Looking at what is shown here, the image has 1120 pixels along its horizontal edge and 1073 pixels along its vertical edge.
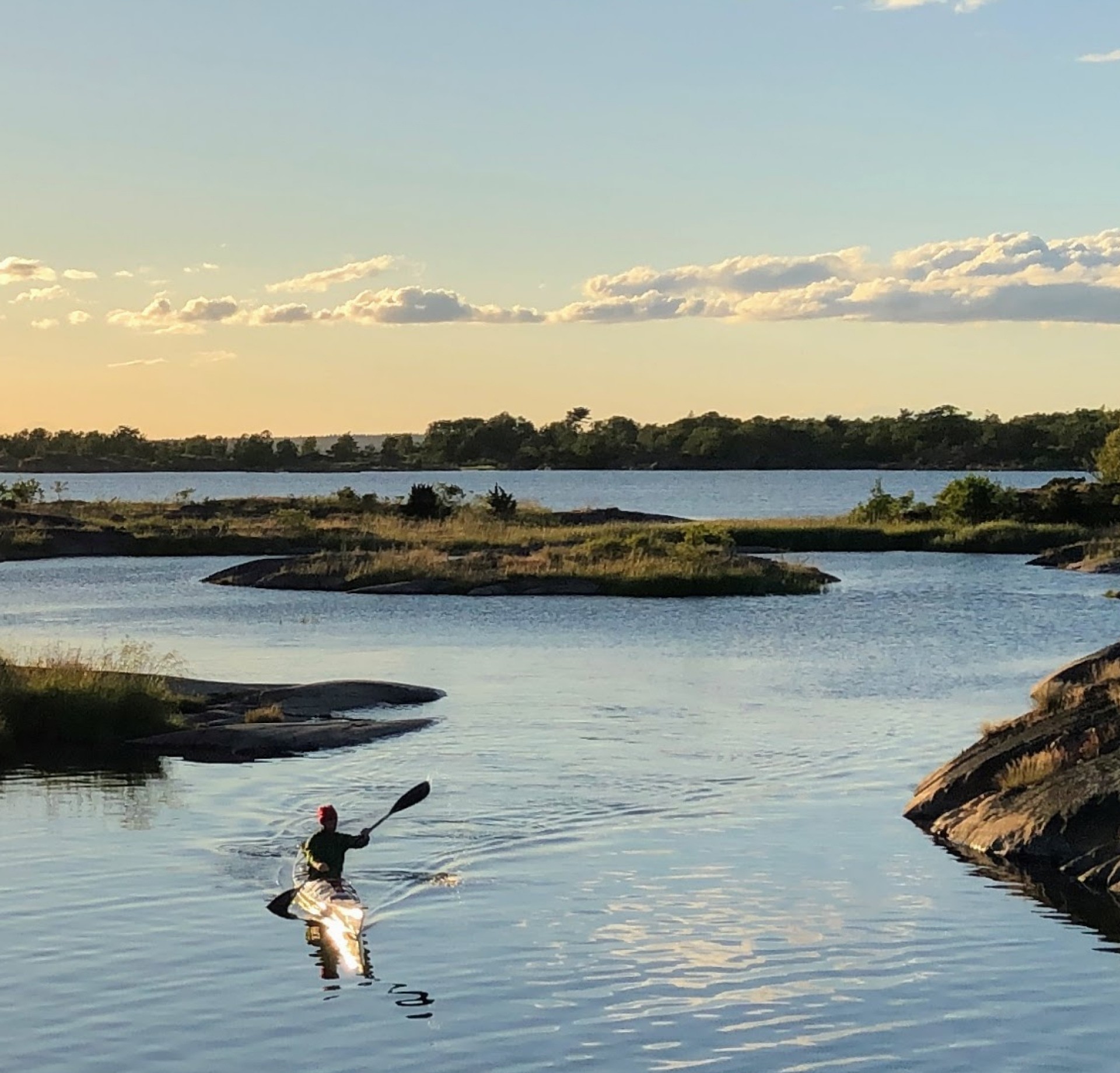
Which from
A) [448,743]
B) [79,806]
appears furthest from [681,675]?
[79,806]

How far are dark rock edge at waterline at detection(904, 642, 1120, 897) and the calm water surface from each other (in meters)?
0.65

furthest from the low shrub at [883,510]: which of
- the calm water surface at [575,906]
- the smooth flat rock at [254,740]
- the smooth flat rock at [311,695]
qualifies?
the smooth flat rock at [254,740]

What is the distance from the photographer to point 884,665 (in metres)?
49.0

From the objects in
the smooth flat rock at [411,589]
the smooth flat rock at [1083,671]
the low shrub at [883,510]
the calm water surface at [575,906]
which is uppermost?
the low shrub at [883,510]

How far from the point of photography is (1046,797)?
79.8 feet

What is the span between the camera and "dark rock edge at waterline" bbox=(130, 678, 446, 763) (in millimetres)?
33781

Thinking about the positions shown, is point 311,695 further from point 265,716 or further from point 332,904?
point 332,904

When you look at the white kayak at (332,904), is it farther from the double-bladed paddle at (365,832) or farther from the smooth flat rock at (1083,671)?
the smooth flat rock at (1083,671)

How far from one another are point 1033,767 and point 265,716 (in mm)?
15446

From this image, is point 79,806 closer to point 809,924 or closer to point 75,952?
point 75,952

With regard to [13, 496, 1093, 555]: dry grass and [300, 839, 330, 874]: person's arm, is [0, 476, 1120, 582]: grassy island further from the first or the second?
[300, 839, 330, 874]: person's arm

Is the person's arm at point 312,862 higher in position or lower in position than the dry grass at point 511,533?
lower

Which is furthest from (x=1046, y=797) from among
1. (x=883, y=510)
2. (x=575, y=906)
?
(x=883, y=510)

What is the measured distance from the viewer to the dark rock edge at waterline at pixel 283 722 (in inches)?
1330
